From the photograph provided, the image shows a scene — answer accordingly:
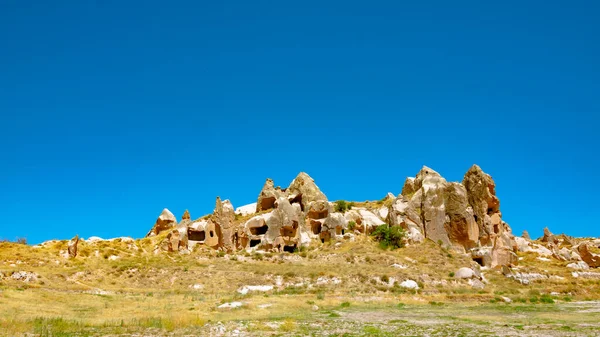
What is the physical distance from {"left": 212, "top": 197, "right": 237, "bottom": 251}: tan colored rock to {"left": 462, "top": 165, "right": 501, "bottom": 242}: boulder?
35622 millimetres

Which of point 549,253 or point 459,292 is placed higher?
point 549,253

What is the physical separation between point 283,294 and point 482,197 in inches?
1555

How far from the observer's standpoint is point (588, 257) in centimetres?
7075

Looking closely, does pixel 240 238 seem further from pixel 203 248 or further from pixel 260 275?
pixel 260 275

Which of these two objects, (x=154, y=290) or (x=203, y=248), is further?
(x=203, y=248)

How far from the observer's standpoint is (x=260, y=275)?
2010 inches

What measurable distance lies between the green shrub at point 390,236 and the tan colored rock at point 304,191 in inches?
446

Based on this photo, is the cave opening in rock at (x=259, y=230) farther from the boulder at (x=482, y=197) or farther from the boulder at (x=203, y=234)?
the boulder at (x=482, y=197)

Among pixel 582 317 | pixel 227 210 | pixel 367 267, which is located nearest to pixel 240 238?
pixel 227 210

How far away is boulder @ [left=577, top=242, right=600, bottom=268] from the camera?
227ft

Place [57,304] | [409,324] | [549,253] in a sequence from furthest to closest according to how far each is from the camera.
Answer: [549,253]
[57,304]
[409,324]

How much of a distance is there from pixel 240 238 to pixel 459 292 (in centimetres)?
3159

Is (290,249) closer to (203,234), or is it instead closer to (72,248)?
(203,234)

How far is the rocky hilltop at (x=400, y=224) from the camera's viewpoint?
63.9 metres
